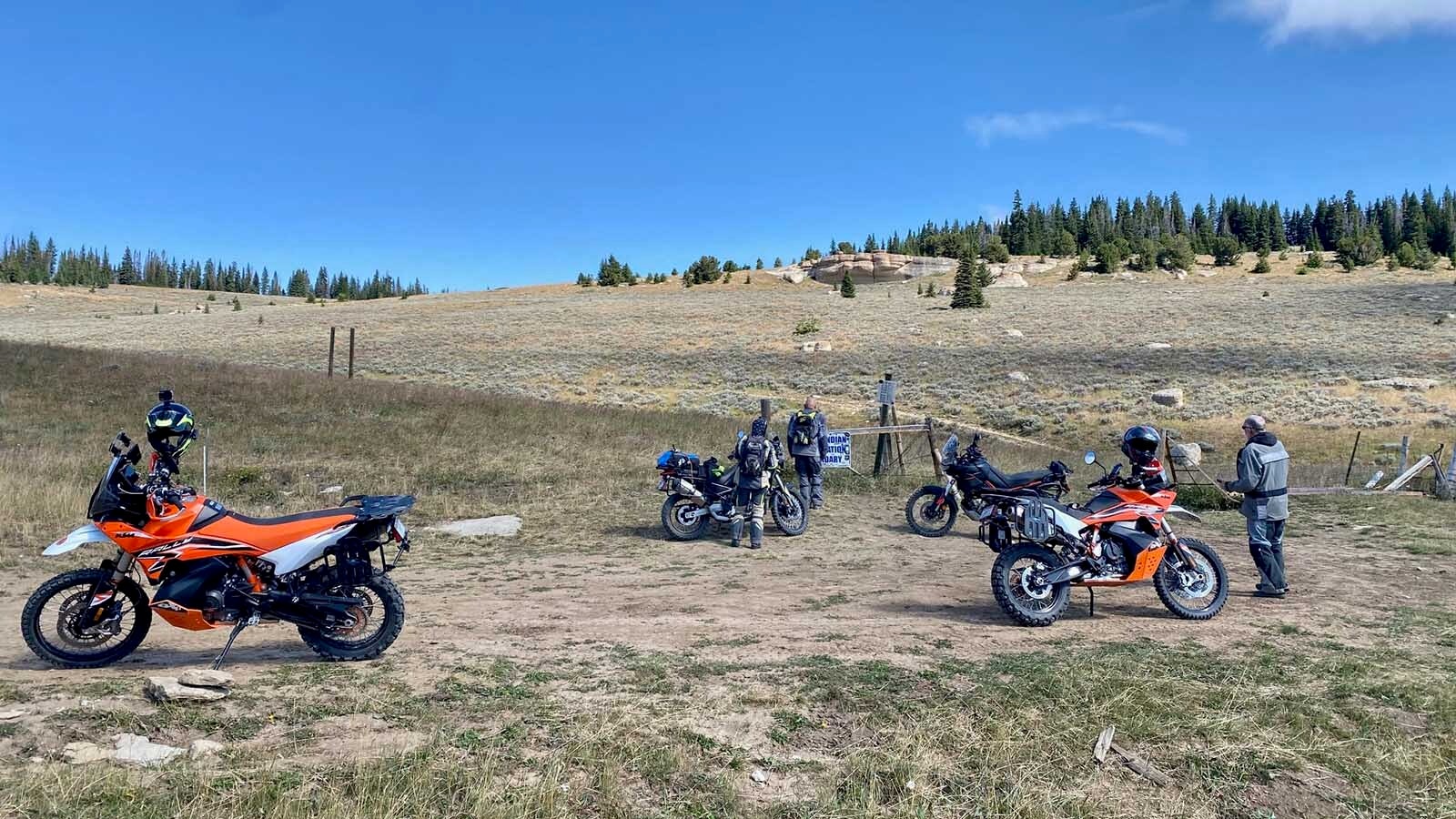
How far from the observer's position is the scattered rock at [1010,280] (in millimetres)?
79125

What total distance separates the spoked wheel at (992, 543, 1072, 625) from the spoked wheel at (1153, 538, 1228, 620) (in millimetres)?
914

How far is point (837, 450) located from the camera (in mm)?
14945

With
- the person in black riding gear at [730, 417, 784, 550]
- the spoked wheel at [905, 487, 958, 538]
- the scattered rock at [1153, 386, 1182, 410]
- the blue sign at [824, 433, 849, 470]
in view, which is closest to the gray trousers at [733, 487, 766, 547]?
the person in black riding gear at [730, 417, 784, 550]

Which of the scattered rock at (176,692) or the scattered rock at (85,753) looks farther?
the scattered rock at (176,692)

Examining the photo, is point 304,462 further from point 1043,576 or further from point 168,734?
point 1043,576

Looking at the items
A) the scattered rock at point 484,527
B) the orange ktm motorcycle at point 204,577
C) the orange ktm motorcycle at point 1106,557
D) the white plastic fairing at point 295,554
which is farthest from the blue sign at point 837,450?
the white plastic fairing at point 295,554

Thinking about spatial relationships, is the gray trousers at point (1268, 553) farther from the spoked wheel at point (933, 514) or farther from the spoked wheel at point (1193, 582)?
the spoked wheel at point (933, 514)

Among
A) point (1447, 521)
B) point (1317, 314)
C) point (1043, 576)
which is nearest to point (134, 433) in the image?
point (1043, 576)

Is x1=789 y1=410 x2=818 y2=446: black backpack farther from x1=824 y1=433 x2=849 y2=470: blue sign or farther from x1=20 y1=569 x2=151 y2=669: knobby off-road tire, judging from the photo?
x1=20 y1=569 x2=151 y2=669: knobby off-road tire

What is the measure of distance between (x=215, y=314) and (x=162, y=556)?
238ft

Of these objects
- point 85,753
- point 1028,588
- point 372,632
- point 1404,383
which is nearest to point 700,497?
point 1028,588

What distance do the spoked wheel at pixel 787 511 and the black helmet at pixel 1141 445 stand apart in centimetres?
527

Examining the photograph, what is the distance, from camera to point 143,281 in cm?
16050

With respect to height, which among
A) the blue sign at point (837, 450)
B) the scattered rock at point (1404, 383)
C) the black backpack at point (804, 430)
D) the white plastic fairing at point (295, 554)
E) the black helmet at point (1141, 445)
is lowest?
the white plastic fairing at point (295, 554)
